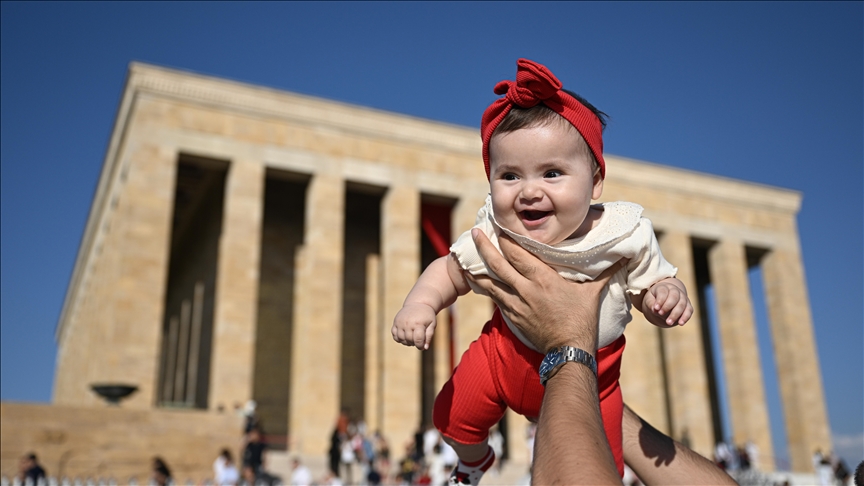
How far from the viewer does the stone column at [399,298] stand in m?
24.8

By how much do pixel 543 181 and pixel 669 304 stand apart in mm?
552

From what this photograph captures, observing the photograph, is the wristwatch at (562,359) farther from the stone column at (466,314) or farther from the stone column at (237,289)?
the stone column at (466,314)

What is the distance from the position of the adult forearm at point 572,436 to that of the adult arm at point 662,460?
0.62 meters

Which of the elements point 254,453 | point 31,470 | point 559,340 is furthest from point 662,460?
point 254,453

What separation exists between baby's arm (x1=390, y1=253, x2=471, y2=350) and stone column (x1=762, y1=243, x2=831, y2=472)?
32.3 meters

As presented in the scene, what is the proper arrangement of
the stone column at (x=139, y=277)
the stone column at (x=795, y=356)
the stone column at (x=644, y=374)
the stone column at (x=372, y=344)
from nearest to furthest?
the stone column at (x=139, y=277)
the stone column at (x=372, y=344)
the stone column at (x=644, y=374)
the stone column at (x=795, y=356)

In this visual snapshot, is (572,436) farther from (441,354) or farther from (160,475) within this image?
(441,354)

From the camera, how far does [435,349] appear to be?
29438 millimetres

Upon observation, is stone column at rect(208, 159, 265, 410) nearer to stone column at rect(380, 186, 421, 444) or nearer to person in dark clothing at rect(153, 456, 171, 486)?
stone column at rect(380, 186, 421, 444)

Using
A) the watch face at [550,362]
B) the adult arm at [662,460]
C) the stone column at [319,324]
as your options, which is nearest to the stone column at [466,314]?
the stone column at [319,324]

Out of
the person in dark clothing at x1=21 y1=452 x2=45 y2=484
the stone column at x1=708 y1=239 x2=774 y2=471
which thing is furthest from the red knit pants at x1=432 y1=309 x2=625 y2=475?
the stone column at x1=708 y1=239 x2=774 y2=471

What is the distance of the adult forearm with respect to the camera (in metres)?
1.87

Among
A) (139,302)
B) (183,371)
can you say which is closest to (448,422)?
(139,302)

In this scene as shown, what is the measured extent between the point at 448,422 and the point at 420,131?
25631 millimetres
